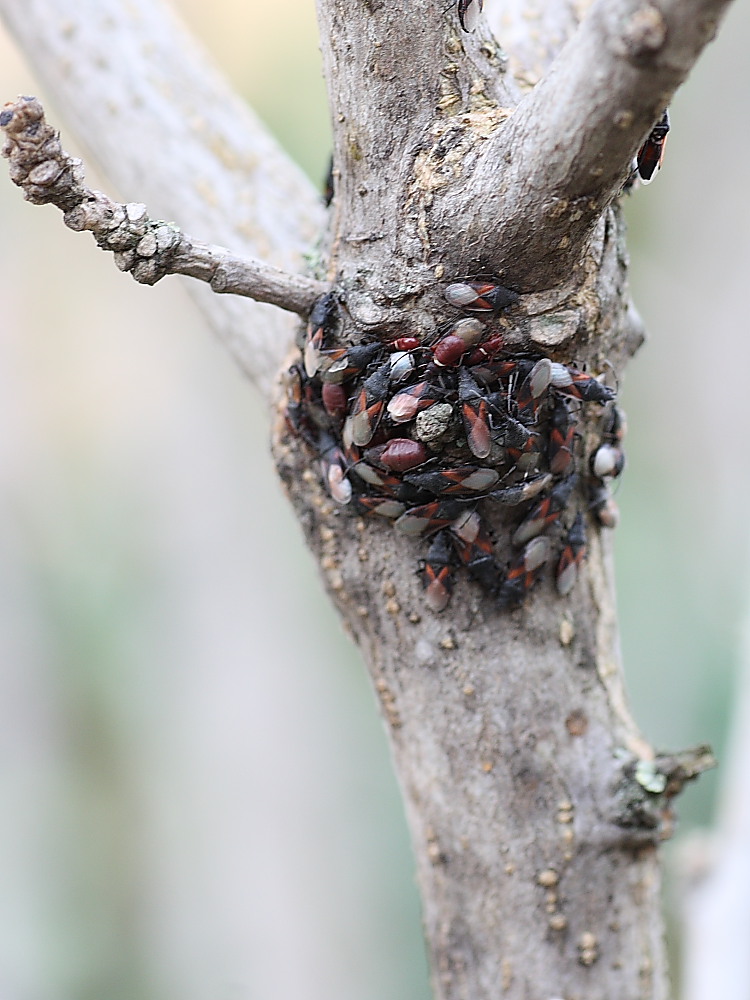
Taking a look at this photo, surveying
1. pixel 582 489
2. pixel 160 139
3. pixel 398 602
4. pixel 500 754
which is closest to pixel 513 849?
pixel 500 754

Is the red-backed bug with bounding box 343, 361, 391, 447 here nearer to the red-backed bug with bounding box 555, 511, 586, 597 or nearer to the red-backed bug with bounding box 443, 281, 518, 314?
the red-backed bug with bounding box 443, 281, 518, 314

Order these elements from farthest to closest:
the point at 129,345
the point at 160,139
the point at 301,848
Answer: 1. the point at 129,345
2. the point at 301,848
3. the point at 160,139

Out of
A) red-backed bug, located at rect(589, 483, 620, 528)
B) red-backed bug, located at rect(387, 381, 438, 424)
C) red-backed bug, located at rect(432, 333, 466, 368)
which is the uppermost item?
red-backed bug, located at rect(432, 333, 466, 368)

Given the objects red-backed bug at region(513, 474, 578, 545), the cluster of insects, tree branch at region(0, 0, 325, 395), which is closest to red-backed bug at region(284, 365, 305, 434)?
the cluster of insects

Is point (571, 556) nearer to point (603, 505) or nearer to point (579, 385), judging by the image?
point (603, 505)

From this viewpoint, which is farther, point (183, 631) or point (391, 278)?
point (183, 631)

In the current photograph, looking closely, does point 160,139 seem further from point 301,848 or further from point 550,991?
point 301,848

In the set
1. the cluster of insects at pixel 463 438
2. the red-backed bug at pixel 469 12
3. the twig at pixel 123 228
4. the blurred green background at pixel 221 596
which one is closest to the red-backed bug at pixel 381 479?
the cluster of insects at pixel 463 438

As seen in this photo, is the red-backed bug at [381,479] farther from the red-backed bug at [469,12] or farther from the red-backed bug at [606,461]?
the red-backed bug at [469,12]
